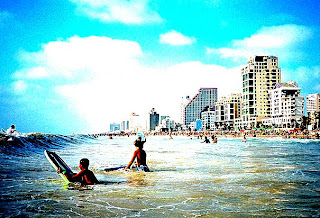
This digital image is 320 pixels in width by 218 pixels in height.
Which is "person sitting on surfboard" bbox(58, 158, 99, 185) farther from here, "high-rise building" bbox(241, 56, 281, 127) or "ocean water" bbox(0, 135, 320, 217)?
"high-rise building" bbox(241, 56, 281, 127)

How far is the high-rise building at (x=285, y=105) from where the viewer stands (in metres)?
136

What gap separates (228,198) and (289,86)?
155 metres

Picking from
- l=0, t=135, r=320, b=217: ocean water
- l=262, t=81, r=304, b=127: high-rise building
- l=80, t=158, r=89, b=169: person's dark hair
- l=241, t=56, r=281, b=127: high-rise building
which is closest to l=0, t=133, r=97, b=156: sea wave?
l=0, t=135, r=320, b=217: ocean water

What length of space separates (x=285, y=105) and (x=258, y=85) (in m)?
27.6

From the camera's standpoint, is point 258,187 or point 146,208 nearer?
point 146,208

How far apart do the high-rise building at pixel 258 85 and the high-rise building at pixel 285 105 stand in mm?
7412

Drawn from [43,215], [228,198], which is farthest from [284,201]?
[43,215]

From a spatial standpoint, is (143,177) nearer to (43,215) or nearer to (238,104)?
(43,215)

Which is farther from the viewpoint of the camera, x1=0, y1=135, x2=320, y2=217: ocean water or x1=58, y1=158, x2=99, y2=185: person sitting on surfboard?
x1=58, y1=158, x2=99, y2=185: person sitting on surfboard

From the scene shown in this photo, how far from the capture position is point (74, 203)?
7156mm

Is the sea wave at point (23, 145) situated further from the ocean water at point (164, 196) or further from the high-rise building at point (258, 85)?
the high-rise building at point (258, 85)

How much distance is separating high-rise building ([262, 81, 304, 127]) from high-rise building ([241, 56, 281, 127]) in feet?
24.3

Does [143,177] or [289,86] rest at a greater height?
[289,86]

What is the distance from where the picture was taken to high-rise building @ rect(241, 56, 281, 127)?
163125mm
